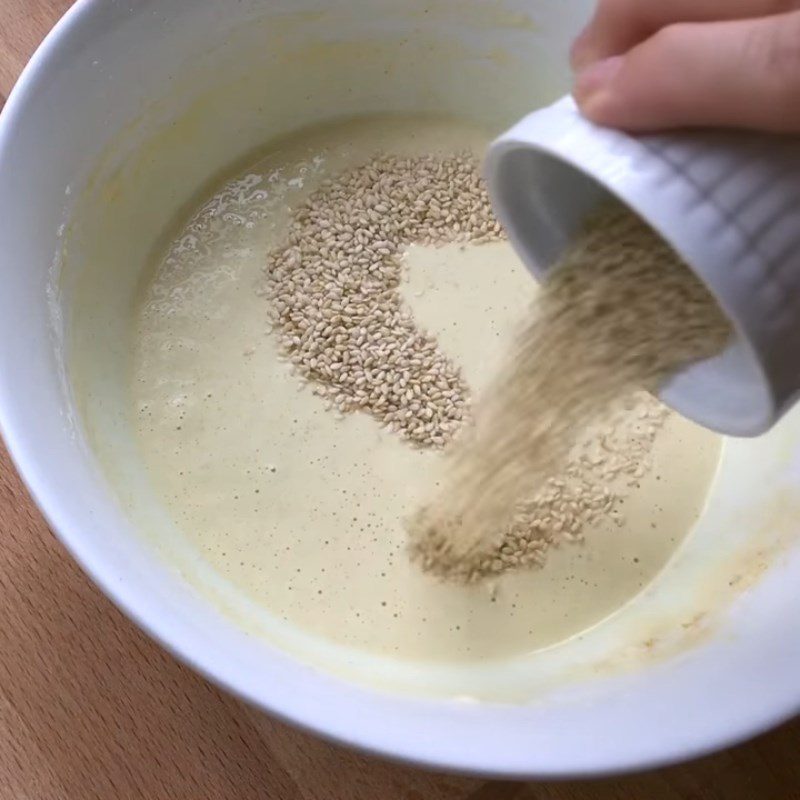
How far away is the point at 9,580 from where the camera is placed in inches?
28.8

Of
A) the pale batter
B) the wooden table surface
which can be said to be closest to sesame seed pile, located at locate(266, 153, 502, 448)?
the pale batter

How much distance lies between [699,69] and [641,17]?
108 mm

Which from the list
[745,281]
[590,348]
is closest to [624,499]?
[590,348]

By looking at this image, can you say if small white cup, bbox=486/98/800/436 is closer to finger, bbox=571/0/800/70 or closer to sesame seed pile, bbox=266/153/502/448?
finger, bbox=571/0/800/70

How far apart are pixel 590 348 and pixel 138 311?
48cm

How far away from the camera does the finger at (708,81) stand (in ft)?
1.45

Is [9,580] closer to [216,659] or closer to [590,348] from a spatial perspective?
[216,659]

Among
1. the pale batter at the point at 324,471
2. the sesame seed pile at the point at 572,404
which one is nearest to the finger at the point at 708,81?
the sesame seed pile at the point at 572,404

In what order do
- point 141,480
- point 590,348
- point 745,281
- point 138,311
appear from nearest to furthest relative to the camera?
point 745,281 < point 590,348 < point 141,480 < point 138,311

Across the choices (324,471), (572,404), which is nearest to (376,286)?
(324,471)

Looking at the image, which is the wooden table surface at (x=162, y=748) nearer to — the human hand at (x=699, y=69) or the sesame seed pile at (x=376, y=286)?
the sesame seed pile at (x=376, y=286)

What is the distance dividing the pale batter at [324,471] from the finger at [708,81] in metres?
0.38

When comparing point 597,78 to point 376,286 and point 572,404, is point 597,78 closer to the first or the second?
point 572,404

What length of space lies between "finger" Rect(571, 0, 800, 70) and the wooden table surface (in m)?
0.53
